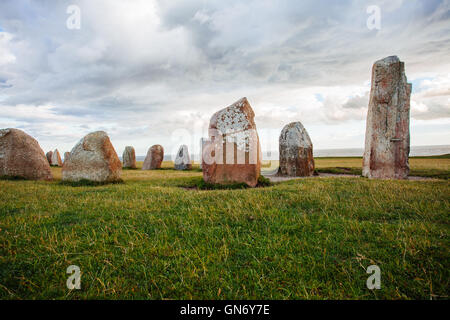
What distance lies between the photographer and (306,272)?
2586 millimetres

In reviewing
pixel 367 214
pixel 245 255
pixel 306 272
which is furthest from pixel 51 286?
pixel 367 214

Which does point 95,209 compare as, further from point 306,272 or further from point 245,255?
point 306,272

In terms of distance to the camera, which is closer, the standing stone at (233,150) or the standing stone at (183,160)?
the standing stone at (233,150)

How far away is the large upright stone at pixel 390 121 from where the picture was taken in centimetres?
1043

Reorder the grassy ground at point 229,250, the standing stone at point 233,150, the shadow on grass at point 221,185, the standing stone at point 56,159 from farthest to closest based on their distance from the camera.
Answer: the standing stone at point 56,159
the standing stone at point 233,150
the shadow on grass at point 221,185
the grassy ground at point 229,250

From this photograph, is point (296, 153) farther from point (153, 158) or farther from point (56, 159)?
point (56, 159)

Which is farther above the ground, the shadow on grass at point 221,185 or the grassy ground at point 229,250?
the shadow on grass at point 221,185

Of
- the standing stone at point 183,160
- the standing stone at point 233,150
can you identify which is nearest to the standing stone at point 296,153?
the standing stone at point 233,150

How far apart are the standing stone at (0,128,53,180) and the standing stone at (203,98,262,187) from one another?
847cm

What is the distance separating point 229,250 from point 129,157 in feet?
74.0

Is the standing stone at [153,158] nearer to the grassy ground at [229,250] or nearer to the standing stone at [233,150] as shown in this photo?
the standing stone at [233,150]

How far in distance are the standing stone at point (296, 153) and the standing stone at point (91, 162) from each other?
855 centimetres

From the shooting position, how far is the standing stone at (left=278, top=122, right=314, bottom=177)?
12758 mm
